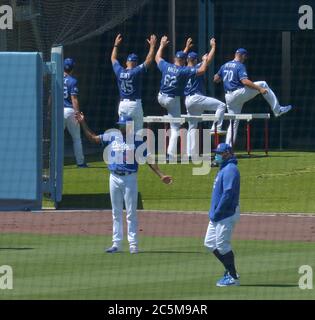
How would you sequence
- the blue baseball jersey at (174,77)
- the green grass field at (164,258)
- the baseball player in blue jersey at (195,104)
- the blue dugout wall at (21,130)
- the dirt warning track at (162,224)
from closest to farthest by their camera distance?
the green grass field at (164,258) < the dirt warning track at (162,224) < the blue dugout wall at (21,130) < the blue baseball jersey at (174,77) < the baseball player in blue jersey at (195,104)

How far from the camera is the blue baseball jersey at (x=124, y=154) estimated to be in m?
15.5

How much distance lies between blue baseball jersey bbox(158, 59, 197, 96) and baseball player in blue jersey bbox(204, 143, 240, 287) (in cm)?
1045

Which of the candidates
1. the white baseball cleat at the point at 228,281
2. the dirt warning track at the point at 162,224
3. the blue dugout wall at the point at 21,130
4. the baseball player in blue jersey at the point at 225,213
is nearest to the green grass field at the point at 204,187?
the dirt warning track at the point at 162,224

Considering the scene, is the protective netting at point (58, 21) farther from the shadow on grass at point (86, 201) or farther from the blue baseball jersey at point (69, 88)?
the shadow on grass at point (86, 201)

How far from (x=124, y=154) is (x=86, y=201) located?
204 inches

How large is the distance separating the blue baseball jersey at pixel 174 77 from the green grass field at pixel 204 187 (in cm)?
147

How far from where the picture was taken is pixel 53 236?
17.3m

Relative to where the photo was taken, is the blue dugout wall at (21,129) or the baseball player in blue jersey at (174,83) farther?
the baseball player in blue jersey at (174,83)

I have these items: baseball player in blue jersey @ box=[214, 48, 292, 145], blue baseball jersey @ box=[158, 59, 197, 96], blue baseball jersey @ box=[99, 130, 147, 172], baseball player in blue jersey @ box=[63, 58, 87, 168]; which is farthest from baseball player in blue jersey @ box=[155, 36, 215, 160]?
blue baseball jersey @ box=[99, 130, 147, 172]

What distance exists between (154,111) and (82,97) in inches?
67.1

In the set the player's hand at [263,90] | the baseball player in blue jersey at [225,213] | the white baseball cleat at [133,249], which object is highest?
the player's hand at [263,90]

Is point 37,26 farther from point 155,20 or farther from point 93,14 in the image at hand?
point 155,20

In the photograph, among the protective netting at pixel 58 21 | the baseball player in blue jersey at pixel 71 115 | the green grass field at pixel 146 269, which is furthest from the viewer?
the baseball player in blue jersey at pixel 71 115
